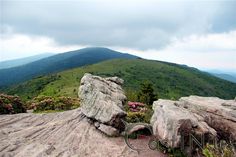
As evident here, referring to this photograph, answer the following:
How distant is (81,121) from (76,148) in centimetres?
592

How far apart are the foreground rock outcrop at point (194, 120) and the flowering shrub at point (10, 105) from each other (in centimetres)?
1810

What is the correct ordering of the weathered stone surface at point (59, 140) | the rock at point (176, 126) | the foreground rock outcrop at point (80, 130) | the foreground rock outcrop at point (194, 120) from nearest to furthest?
the rock at point (176, 126), the foreground rock outcrop at point (194, 120), the weathered stone surface at point (59, 140), the foreground rock outcrop at point (80, 130)

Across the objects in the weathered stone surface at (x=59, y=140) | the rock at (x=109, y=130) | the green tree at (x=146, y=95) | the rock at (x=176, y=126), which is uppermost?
the rock at (x=176, y=126)

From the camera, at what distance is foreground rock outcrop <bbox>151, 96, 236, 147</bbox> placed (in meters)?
21.2

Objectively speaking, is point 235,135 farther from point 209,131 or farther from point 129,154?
point 129,154

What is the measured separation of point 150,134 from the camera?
26734mm

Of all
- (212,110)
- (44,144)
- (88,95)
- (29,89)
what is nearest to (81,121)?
(88,95)

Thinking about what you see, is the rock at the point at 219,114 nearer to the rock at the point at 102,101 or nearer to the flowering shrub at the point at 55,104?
the rock at the point at 102,101

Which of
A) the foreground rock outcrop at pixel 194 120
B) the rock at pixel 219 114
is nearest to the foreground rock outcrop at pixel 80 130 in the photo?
the foreground rock outcrop at pixel 194 120

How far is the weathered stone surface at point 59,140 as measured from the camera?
2172 centimetres

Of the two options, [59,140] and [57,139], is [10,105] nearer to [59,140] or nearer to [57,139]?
[57,139]

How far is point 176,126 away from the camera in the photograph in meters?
21.1

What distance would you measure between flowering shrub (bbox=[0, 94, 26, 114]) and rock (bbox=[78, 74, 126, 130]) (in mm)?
10121

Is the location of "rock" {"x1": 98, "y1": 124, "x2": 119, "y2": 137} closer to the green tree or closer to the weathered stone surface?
the weathered stone surface
